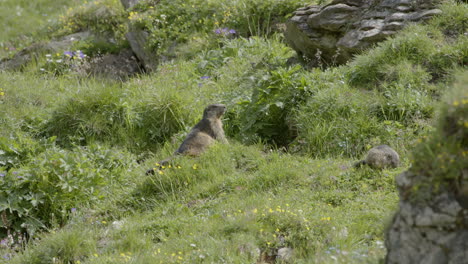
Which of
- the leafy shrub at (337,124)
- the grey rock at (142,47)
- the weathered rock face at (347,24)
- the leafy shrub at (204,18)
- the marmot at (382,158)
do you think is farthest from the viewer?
the grey rock at (142,47)

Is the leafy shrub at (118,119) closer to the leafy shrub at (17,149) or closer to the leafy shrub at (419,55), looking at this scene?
the leafy shrub at (17,149)

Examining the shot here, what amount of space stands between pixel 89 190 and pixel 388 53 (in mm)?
4786

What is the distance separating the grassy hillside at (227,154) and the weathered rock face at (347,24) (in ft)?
1.13

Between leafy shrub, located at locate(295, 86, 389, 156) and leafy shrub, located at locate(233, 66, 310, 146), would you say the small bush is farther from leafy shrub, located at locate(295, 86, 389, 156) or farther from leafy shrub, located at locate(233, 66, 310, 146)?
leafy shrub, located at locate(295, 86, 389, 156)

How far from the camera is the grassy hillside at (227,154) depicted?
18.6ft

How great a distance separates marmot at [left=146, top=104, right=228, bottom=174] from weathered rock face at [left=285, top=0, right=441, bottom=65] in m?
2.36

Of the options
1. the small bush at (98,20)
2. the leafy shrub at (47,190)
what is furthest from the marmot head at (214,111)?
the small bush at (98,20)

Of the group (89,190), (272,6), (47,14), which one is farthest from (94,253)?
(47,14)

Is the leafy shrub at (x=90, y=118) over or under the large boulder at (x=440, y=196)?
under

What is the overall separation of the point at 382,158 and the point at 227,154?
6.91 feet

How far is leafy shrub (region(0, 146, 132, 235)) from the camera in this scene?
7.22 metres

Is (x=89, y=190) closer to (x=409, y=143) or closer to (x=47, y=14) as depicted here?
(x=409, y=143)

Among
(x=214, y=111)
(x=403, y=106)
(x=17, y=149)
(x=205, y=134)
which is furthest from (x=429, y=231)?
(x=17, y=149)

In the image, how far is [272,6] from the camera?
473 inches
